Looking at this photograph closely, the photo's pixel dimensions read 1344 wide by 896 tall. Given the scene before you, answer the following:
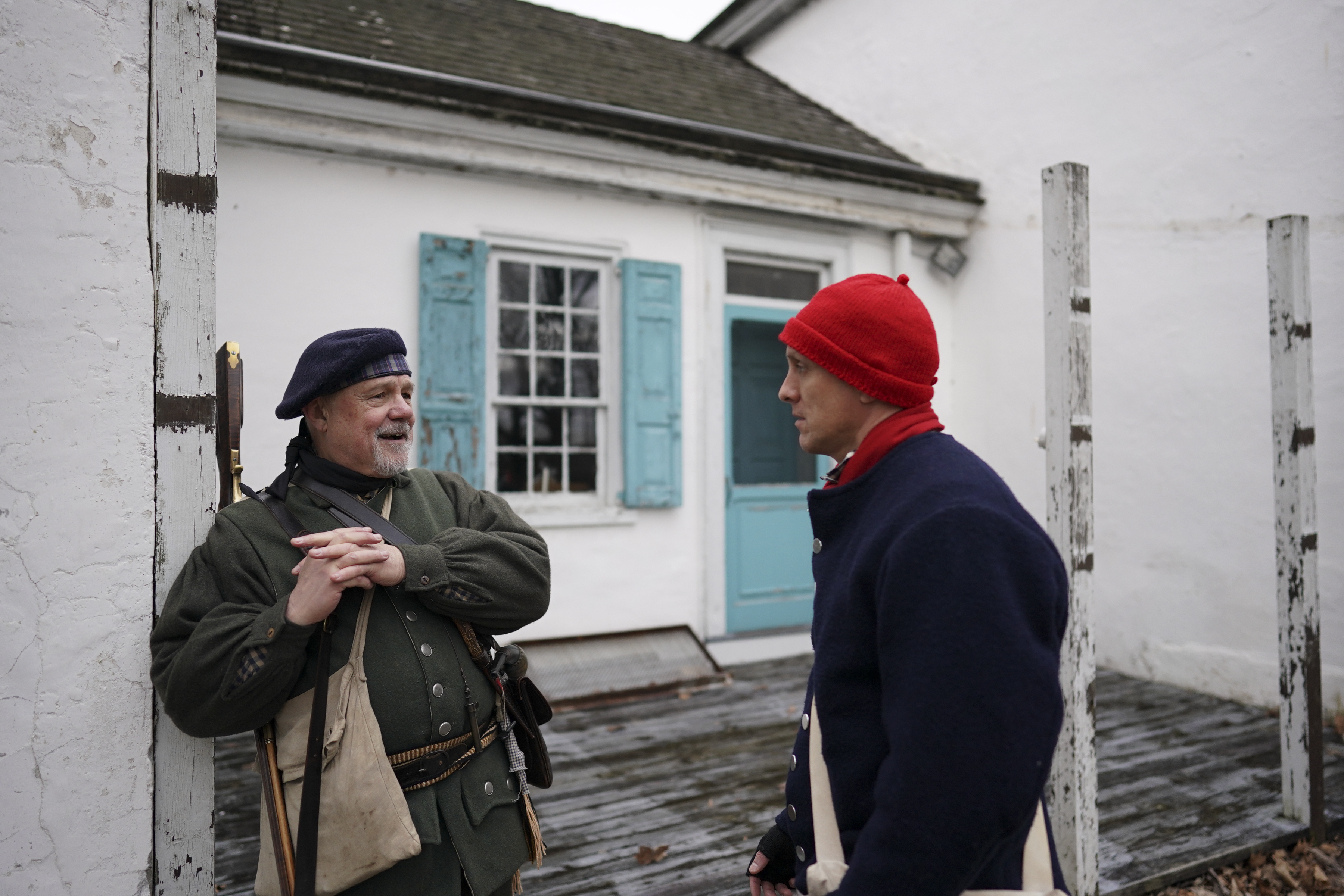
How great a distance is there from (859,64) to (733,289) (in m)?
3.46

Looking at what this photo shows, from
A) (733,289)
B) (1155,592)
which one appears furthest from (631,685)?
(1155,592)

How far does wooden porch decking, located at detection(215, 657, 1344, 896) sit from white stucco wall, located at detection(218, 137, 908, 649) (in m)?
0.95

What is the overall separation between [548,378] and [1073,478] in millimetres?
3952

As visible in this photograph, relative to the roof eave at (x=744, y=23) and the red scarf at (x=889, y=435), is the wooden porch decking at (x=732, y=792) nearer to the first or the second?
the red scarf at (x=889, y=435)

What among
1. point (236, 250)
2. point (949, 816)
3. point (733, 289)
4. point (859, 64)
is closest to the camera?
point (949, 816)

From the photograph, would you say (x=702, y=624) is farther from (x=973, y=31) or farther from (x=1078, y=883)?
(x=973, y=31)

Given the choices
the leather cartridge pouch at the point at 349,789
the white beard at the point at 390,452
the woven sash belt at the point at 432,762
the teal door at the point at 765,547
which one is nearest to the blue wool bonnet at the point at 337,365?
the white beard at the point at 390,452

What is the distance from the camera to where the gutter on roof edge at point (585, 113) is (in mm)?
4840

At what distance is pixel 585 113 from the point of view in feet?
18.9

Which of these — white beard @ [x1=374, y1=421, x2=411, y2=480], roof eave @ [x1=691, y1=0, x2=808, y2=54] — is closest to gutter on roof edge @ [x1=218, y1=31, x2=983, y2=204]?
roof eave @ [x1=691, y1=0, x2=808, y2=54]

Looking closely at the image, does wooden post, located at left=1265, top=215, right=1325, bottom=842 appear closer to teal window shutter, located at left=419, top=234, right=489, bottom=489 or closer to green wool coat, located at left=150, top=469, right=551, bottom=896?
green wool coat, located at left=150, top=469, right=551, bottom=896

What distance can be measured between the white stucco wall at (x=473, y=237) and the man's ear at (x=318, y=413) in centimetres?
337

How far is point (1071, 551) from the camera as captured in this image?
9.61ft

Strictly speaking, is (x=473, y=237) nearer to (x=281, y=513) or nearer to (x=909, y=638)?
(x=281, y=513)
